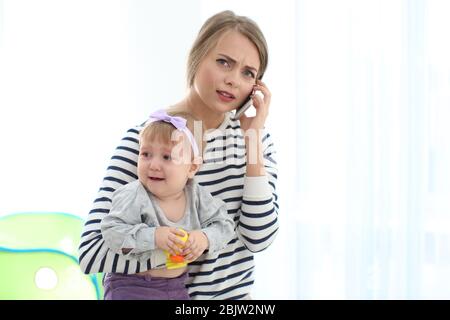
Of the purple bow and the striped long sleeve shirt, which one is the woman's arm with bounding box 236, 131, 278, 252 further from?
the purple bow

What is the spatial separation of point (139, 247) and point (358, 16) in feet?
5.39

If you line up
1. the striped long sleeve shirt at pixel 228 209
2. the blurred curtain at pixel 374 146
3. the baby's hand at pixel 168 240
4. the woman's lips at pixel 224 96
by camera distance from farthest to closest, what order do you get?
the blurred curtain at pixel 374 146, the woman's lips at pixel 224 96, the striped long sleeve shirt at pixel 228 209, the baby's hand at pixel 168 240

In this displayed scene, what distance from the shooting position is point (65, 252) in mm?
2129

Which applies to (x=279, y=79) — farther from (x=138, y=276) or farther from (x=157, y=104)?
(x=138, y=276)

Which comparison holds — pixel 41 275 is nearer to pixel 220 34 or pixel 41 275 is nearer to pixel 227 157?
pixel 227 157

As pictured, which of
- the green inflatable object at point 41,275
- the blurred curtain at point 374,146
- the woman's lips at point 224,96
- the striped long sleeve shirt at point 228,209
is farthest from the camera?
the blurred curtain at point 374,146

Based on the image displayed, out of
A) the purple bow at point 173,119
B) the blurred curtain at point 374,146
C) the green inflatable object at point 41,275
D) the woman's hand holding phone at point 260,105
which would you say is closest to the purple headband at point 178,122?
the purple bow at point 173,119

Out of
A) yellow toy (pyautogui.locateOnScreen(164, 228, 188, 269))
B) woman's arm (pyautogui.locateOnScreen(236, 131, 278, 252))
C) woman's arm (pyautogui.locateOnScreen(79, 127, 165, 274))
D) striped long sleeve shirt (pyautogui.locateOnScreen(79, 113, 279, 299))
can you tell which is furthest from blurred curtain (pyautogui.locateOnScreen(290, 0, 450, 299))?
yellow toy (pyautogui.locateOnScreen(164, 228, 188, 269))

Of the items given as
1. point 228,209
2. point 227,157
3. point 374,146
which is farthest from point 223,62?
point 374,146

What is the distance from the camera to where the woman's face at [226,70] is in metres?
1.65

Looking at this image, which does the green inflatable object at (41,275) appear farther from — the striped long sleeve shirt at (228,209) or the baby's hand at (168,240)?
the baby's hand at (168,240)

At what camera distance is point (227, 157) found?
175cm

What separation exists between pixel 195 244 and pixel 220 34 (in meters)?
0.56

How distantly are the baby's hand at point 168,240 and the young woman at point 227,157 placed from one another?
0.20 metres
